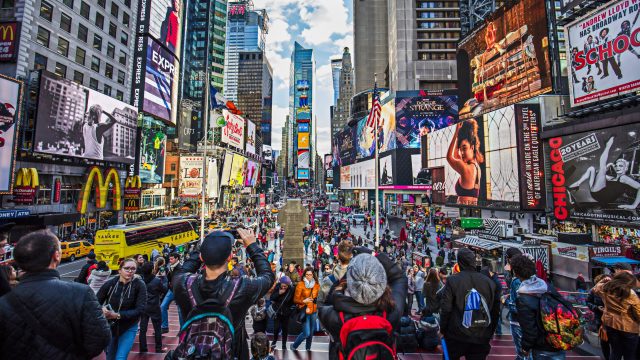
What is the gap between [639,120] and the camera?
62.6 feet

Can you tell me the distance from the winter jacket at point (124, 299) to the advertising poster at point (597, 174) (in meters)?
26.1

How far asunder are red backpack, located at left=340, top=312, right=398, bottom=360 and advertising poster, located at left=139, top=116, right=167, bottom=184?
4459cm

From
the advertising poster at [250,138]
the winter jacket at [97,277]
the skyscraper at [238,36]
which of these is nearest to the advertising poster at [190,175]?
the advertising poster at [250,138]

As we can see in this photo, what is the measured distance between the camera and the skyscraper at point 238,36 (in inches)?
6700

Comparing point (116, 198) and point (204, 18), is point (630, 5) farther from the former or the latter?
point (204, 18)

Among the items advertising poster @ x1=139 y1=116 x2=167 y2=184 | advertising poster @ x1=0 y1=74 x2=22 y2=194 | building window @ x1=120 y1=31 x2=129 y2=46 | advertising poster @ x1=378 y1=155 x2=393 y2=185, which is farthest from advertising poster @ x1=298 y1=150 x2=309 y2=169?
advertising poster @ x1=0 y1=74 x2=22 y2=194

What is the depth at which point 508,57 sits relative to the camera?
32.4 meters

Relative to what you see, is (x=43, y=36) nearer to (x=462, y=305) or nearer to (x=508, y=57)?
(x=462, y=305)

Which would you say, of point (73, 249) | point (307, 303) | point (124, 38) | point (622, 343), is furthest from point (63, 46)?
point (622, 343)

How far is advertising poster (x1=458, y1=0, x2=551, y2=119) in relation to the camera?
28.6 m

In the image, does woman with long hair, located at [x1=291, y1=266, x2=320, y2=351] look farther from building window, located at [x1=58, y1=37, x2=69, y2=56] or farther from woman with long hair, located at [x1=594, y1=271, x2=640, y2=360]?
building window, located at [x1=58, y1=37, x2=69, y2=56]

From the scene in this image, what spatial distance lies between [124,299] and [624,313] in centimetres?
728

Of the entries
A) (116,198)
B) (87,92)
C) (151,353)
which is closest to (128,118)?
(87,92)

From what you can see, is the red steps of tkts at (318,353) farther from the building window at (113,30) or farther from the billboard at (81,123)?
the building window at (113,30)
